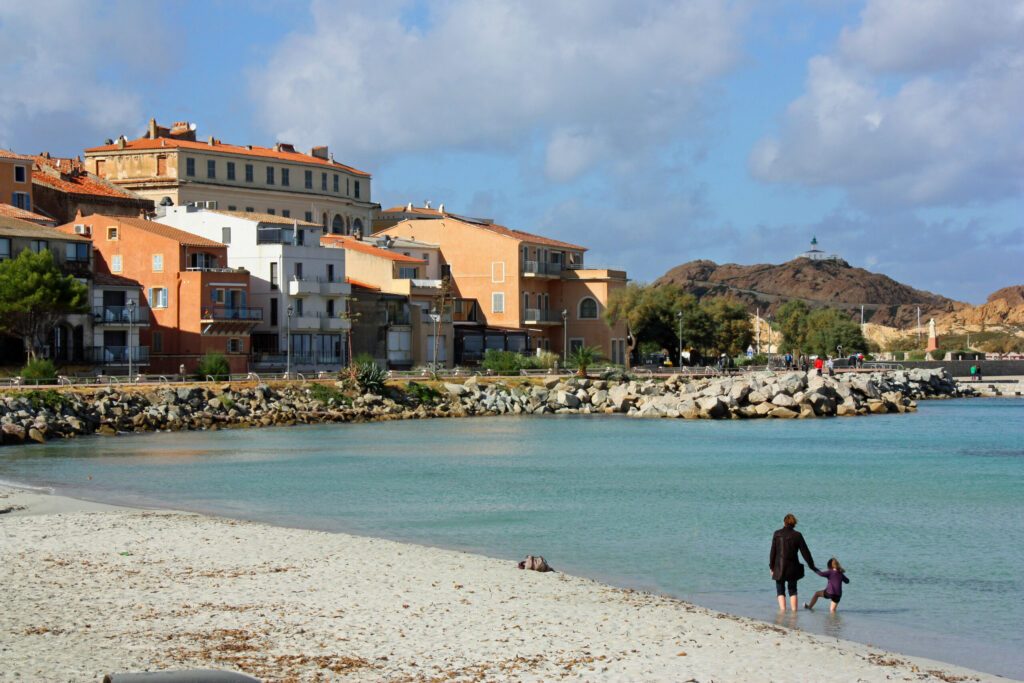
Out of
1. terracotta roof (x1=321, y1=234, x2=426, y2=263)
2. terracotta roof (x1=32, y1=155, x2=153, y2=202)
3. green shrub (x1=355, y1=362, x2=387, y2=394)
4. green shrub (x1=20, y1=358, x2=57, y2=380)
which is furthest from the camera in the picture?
terracotta roof (x1=32, y1=155, x2=153, y2=202)

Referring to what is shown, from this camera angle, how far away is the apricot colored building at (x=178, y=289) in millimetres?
64562

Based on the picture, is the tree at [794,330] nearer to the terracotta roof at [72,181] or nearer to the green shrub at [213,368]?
the terracotta roof at [72,181]

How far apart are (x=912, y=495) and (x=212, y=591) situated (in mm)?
22056

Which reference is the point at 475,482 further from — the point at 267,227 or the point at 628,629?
the point at 267,227

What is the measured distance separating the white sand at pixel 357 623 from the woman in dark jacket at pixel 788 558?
1.00m

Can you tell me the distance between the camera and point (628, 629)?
16266 mm

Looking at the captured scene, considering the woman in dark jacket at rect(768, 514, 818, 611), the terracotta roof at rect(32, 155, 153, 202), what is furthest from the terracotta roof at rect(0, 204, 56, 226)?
the woman in dark jacket at rect(768, 514, 818, 611)

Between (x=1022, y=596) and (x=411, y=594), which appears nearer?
(x=411, y=594)

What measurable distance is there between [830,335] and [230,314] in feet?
234

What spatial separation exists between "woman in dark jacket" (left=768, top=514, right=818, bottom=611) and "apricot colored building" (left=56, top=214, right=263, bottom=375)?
161ft

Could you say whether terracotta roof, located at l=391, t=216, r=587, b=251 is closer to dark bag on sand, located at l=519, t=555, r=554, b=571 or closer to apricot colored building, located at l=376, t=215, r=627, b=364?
apricot colored building, located at l=376, t=215, r=627, b=364

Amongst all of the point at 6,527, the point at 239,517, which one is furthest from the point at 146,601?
the point at 239,517

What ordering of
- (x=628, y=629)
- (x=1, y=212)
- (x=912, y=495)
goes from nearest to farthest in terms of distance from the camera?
(x=628, y=629) < (x=912, y=495) < (x=1, y=212)

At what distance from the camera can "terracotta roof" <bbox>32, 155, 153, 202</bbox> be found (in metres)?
80.4
